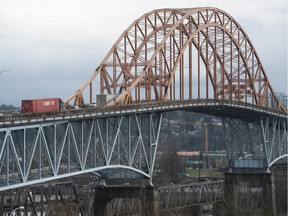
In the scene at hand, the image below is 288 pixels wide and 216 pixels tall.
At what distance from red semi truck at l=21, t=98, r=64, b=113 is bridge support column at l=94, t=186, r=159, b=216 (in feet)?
50.3

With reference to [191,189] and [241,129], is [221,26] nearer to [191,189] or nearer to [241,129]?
[241,129]

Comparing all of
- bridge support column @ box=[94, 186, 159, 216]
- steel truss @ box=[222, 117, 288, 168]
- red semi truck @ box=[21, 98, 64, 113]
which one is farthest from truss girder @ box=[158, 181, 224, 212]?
red semi truck @ box=[21, 98, 64, 113]

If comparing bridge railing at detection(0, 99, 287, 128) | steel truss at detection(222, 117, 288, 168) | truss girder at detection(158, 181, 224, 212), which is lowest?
truss girder at detection(158, 181, 224, 212)

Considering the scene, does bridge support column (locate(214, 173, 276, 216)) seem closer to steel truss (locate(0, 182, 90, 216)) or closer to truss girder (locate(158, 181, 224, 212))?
truss girder (locate(158, 181, 224, 212))

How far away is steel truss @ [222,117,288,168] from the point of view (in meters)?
128

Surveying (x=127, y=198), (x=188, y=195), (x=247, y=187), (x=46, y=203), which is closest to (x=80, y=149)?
(x=127, y=198)

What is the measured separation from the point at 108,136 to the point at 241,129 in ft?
163

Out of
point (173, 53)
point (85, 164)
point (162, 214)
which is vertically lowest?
point (162, 214)

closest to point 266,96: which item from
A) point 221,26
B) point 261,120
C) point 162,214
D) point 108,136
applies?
point 261,120

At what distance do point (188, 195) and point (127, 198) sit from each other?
2021 cm

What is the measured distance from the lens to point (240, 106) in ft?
388

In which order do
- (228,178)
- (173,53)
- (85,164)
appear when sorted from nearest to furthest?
(85,164) → (173,53) → (228,178)

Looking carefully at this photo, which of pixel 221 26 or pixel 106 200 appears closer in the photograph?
pixel 106 200

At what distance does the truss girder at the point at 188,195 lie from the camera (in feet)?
333
